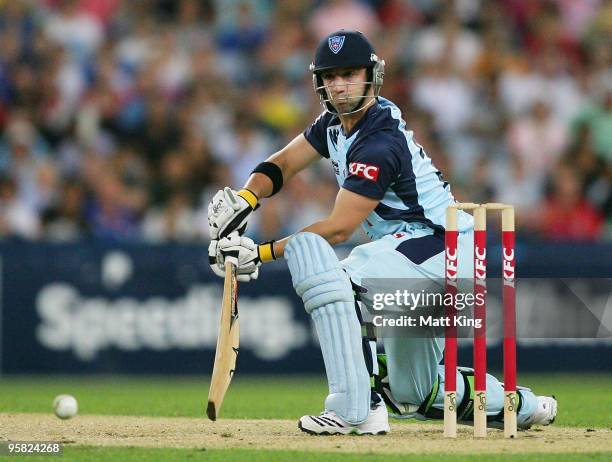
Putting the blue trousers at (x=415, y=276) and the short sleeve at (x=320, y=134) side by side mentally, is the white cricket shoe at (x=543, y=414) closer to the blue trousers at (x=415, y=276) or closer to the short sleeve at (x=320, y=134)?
the blue trousers at (x=415, y=276)

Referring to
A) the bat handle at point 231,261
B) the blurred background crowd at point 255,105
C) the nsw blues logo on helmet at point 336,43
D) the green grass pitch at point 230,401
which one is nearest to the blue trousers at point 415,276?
the bat handle at point 231,261

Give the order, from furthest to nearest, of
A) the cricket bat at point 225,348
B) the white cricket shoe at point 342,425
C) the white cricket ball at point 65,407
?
the white cricket ball at point 65,407
the white cricket shoe at point 342,425
the cricket bat at point 225,348

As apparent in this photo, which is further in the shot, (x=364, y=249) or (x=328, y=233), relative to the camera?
(x=364, y=249)

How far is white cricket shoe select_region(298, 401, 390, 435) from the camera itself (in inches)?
235

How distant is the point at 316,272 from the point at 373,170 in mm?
573

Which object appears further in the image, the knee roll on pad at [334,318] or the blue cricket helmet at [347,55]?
the blue cricket helmet at [347,55]

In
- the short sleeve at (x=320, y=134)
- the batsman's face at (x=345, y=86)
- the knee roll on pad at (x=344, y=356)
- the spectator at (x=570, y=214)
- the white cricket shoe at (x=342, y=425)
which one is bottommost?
the white cricket shoe at (x=342, y=425)

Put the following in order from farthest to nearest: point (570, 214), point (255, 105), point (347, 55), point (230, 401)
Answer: point (255, 105) < point (570, 214) < point (230, 401) < point (347, 55)

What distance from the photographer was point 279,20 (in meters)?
13.4

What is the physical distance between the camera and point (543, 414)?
20.6ft

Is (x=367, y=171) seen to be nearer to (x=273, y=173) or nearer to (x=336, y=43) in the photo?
(x=336, y=43)

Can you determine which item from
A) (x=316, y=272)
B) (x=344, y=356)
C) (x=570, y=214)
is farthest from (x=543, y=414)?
(x=570, y=214)

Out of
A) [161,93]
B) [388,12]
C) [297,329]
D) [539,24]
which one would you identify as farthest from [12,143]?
[539,24]

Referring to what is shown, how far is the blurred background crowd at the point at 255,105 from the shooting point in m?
11.5
